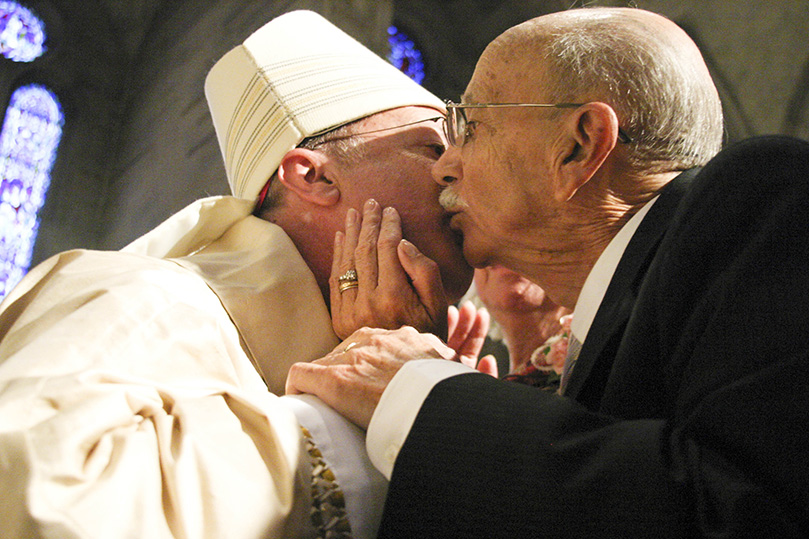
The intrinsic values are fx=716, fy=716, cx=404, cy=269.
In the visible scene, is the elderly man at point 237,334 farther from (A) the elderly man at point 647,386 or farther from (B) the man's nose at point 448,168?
(A) the elderly man at point 647,386

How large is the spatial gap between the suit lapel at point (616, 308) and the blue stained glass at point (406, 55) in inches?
269

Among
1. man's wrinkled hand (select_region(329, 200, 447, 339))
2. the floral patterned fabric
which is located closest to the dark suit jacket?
man's wrinkled hand (select_region(329, 200, 447, 339))

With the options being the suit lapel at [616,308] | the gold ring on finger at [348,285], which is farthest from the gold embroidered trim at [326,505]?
the gold ring on finger at [348,285]

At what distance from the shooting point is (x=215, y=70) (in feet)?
10.2

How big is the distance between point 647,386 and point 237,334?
1.11 m

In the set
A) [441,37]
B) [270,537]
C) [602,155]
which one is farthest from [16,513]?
[441,37]

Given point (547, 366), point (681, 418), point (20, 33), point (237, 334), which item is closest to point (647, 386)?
point (681, 418)

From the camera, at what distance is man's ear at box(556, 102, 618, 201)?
6.32 ft

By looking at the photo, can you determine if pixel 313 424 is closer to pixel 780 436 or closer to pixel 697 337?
pixel 697 337

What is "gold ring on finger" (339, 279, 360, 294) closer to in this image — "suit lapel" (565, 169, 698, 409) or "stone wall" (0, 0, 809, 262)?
"suit lapel" (565, 169, 698, 409)

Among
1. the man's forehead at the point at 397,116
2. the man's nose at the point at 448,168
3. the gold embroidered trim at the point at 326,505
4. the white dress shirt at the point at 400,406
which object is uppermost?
the man's forehead at the point at 397,116

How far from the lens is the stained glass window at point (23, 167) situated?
7.39 m

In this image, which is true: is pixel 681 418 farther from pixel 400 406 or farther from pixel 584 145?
pixel 584 145

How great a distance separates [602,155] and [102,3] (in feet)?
28.6
